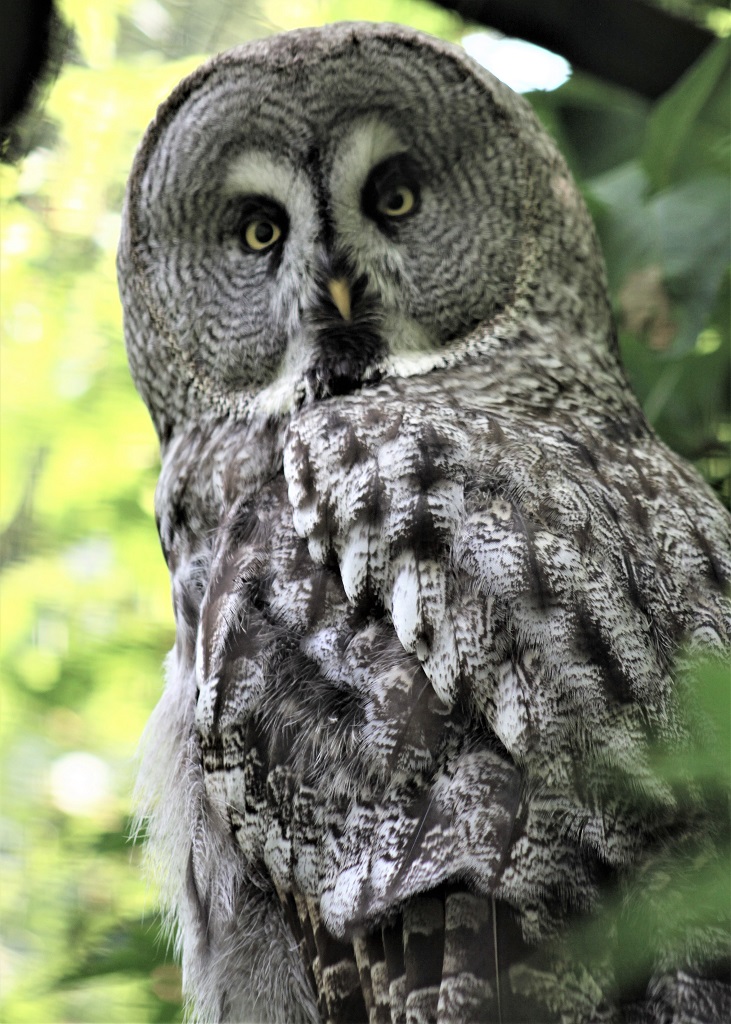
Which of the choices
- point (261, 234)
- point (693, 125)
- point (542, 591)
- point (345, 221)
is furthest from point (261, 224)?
point (542, 591)

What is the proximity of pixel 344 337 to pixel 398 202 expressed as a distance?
24cm

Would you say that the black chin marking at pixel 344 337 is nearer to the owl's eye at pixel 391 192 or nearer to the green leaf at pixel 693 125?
the owl's eye at pixel 391 192

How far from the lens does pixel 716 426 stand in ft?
6.76

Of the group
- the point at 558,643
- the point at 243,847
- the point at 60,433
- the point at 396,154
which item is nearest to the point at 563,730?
the point at 558,643

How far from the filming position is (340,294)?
186 centimetres

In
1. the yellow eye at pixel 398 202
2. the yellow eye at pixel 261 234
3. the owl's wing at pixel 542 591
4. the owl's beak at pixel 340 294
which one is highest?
the yellow eye at pixel 398 202

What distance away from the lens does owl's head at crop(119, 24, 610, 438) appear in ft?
6.16

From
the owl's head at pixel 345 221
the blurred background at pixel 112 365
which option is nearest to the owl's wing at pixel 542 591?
the owl's head at pixel 345 221

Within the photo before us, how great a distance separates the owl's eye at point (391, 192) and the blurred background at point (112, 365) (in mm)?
290

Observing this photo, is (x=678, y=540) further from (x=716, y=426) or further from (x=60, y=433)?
(x=60, y=433)

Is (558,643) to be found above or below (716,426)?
below

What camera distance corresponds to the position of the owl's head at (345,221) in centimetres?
188

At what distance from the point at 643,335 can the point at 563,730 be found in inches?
43.0

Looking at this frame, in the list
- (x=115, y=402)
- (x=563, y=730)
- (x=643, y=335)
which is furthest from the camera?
(x=115, y=402)
